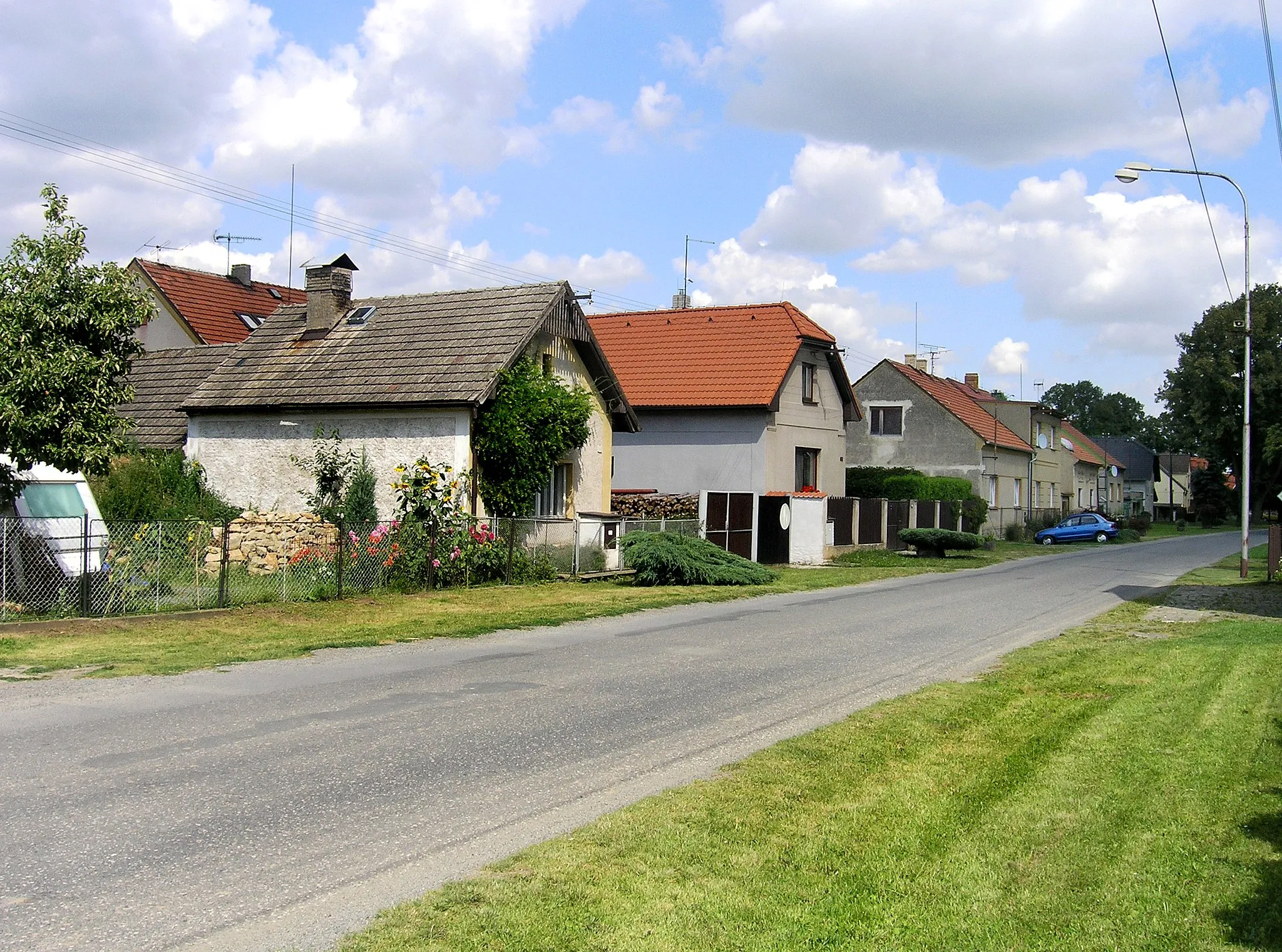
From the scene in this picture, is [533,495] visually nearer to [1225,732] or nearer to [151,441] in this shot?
[151,441]

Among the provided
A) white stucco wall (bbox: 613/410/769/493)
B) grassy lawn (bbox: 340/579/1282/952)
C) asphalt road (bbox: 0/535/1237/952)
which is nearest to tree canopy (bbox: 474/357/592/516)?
asphalt road (bbox: 0/535/1237/952)

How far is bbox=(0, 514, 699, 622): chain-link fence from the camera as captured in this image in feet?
50.0

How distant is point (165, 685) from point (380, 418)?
14333 millimetres

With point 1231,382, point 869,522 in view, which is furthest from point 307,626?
point 1231,382

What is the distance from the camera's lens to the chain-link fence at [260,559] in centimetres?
1523

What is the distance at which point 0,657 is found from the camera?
40.9 feet

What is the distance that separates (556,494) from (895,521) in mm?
17198

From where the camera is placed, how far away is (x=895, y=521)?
40625mm

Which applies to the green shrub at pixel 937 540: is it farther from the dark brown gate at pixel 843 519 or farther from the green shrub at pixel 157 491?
the green shrub at pixel 157 491

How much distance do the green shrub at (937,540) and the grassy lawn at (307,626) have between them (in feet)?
41.0

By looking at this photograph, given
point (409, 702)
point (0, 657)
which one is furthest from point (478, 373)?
point (409, 702)

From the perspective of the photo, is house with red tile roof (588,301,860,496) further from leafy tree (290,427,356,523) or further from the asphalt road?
the asphalt road

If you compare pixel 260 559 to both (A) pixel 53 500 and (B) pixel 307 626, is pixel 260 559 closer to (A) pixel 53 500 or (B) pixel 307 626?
(A) pixel 53 500

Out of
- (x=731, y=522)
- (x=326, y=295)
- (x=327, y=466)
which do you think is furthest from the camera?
(x=731, y=522)
